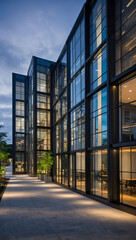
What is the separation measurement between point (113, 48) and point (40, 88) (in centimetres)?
2943

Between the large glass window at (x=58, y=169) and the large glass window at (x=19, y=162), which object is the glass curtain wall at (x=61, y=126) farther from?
the large glass window at (x=19, y=162)

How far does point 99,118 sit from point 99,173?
4996 mm

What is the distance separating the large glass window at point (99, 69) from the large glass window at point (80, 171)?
792cm

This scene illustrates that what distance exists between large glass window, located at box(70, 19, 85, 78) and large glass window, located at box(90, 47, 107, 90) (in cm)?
306

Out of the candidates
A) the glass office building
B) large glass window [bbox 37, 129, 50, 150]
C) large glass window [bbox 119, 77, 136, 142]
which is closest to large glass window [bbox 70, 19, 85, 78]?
the glass office building

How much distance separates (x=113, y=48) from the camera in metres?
17.9

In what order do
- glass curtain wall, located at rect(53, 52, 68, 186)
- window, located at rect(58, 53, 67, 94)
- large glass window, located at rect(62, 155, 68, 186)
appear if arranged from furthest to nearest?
1. window, located at rect(58, 53, 67, 94)
2. glass curtain wall, located at rect(53, 52, 68, 186)
3. large glass window, located at rect(62, 155, 68, 186)

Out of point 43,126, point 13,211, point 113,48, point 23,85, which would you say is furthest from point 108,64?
point 23,85

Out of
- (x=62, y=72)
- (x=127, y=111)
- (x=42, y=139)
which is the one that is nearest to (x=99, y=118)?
(x=127, y=111)

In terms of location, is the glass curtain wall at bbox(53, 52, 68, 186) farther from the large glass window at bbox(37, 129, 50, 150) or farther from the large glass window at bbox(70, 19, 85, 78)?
the large glass window at bbox(37, 129, 50, 150)

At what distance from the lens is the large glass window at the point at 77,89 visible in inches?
959

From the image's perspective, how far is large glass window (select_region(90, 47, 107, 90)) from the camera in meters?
19.5

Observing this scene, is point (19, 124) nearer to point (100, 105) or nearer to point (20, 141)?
point (20, 141)

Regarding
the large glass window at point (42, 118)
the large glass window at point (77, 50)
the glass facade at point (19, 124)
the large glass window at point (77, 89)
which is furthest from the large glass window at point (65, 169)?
the glass facade at point (19, 124)
